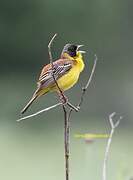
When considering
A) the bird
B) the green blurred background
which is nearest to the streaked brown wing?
the bird

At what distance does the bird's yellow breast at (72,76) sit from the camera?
15.6ft

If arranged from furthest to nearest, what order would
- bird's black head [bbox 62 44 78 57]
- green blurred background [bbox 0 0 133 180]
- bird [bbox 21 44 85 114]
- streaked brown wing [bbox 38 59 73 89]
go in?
green blurred background [bbox 0 0 133 180], bird's black head [bbox 62 44 78 57], bird [bbox 21 44 85 114], streaked brown wing [bbox 38 59 73 89]

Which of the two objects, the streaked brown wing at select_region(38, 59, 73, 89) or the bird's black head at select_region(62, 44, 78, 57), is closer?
the streaked brown wing at select_region(38, 59, 73, 89)

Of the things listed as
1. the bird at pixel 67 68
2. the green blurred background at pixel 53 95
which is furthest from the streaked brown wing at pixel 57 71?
the green blurred background at pixel 53 95

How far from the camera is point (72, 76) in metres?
4.89

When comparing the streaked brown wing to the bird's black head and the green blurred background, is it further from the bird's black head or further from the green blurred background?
the green blurred background

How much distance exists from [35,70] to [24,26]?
1450mm

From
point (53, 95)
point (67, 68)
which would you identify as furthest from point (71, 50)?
point (53, 95)

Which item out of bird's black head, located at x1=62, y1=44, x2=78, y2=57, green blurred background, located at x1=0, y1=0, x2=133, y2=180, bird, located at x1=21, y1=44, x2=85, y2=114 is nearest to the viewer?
bird, located at x1=21, y1=44, x2=85, y2=114

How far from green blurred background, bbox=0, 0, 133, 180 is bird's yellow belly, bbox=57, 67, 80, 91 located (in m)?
3.87

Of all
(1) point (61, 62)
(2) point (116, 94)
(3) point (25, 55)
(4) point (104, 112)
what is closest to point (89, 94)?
(2) point (116, 94)

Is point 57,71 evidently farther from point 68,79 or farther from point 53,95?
point 53,95

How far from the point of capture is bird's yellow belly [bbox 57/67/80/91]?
4.72 metres

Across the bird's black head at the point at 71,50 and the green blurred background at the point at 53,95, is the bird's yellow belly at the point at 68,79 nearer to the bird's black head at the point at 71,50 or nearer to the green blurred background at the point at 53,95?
the bird's black head at the point at 71,50
